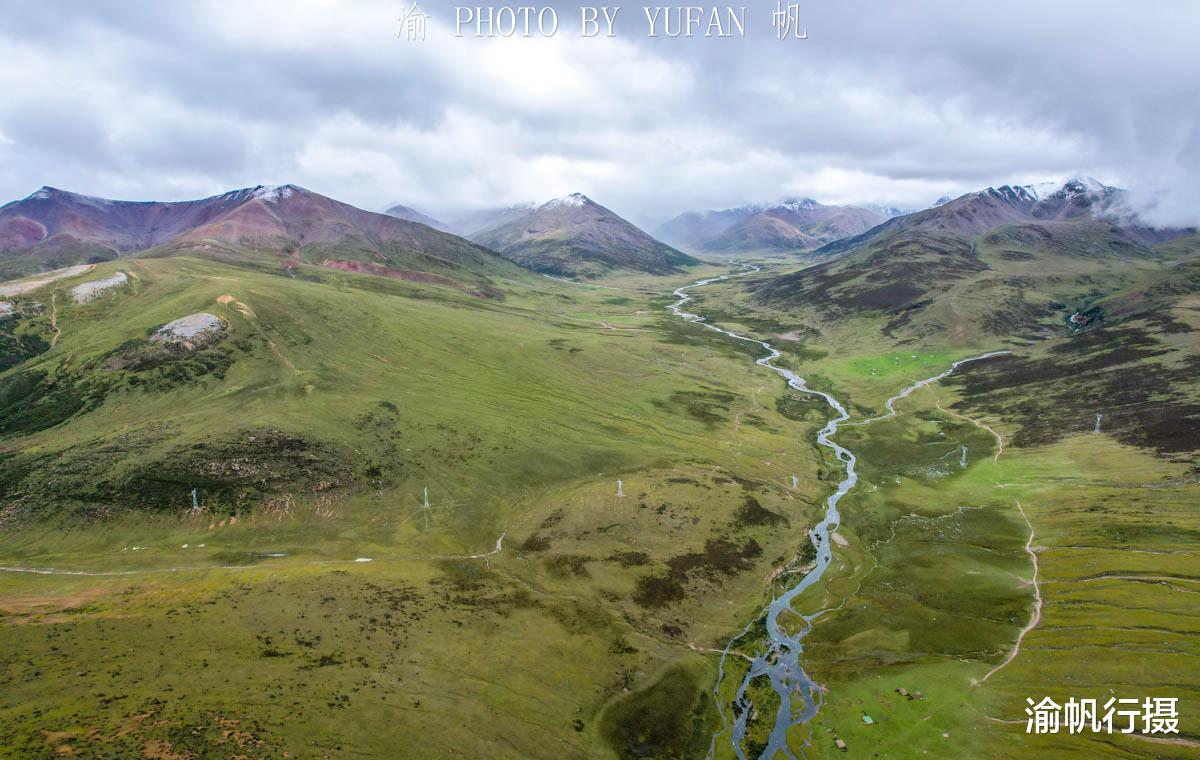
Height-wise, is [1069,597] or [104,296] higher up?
[104,296]

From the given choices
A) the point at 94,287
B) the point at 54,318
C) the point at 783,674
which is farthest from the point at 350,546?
the point at 94,287

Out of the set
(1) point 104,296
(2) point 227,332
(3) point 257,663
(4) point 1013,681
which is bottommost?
(4) point 1013,681

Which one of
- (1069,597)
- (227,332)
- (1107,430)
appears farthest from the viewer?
(227,332)

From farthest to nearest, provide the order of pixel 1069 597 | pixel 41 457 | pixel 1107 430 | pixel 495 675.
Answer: pixel 1107 430, pixel 41 457, pixel 1069 597, pixel 495 675

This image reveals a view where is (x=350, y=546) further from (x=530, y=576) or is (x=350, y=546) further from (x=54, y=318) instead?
(x=54, y=318)

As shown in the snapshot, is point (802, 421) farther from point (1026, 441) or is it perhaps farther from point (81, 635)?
point (81, 635)

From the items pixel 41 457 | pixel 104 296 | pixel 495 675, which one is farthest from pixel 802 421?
pixel 104 296
